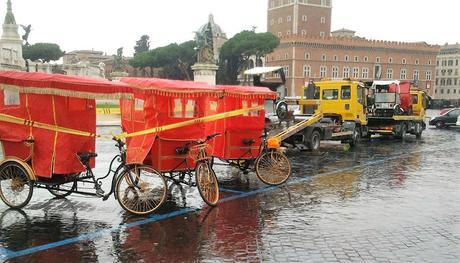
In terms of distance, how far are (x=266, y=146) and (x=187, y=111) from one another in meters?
2.49

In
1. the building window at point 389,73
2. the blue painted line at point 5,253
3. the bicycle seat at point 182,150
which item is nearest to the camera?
the blue painted line at point 5,253

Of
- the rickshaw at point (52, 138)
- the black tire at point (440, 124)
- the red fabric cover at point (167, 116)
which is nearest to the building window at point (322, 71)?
the black tire at point (440, 124)

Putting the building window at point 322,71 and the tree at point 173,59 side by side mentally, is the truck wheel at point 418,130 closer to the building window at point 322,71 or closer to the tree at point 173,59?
the tree at point 173,59

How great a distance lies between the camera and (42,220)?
6.71 meters

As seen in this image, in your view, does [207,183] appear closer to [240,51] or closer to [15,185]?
[15,185]

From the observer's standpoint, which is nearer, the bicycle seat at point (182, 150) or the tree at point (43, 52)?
the bicycle seat at point (182, 150)

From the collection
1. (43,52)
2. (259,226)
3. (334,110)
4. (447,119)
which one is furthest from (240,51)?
(259,226)

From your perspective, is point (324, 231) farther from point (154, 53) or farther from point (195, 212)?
point (154, 53)

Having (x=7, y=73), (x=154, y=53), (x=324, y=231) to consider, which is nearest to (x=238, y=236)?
(x=324, y=231)

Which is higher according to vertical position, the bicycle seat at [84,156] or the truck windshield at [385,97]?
the truck windshield at [385,97]

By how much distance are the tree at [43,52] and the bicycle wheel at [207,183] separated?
259 ft

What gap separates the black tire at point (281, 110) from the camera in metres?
16.1

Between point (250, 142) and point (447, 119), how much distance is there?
25.9 m

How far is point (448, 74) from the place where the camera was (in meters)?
118
